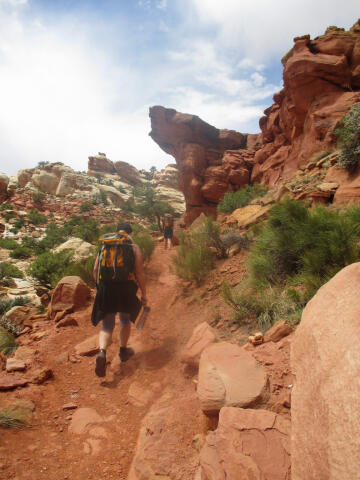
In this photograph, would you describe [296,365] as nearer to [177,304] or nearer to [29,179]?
[177,304]

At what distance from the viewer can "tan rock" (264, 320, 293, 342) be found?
2.32 metres

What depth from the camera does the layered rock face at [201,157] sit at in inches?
824

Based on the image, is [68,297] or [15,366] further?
[68,297]

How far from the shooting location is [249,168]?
68.7 feet

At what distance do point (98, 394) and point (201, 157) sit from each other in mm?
22111

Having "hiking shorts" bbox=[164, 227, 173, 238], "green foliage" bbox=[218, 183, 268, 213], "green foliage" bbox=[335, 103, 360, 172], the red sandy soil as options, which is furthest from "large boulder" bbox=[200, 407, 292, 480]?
"green foliage" bbox=[218, 183, 268, 213]

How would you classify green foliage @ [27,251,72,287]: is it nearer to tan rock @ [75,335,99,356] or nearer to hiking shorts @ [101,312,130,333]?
tan rock @ [75,335,99,356]

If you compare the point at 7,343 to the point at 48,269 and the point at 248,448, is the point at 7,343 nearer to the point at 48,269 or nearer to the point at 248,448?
the point at 48,269

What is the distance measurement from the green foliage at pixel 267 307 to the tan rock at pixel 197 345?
63cm

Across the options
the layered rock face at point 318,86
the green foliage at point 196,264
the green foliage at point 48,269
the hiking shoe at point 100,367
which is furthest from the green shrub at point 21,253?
the layered rock face at point 318,86

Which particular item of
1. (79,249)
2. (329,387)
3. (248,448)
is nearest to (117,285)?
(248,448)

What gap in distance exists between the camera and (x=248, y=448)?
1.21 m

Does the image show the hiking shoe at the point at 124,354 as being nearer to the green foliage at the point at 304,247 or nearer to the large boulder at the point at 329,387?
the green foliage at the point at 304,247

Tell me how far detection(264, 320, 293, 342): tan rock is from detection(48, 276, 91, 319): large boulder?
12.3 feet
